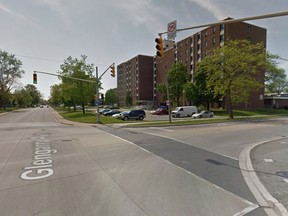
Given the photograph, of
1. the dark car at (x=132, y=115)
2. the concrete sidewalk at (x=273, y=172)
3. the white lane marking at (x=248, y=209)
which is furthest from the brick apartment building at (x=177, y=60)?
the white lane marking at (x=248, y=209)

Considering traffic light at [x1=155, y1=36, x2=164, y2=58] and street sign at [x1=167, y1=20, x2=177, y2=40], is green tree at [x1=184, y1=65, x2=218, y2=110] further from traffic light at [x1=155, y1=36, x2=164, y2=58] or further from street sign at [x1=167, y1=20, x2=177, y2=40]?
street sign at [x1=167, y1=20, x2=177, y2=40]

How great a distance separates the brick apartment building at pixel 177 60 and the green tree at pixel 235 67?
6.99m

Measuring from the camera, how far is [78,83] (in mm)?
41156

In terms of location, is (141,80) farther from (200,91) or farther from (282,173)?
(282,173)

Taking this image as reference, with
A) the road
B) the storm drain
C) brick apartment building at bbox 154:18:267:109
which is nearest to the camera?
the road

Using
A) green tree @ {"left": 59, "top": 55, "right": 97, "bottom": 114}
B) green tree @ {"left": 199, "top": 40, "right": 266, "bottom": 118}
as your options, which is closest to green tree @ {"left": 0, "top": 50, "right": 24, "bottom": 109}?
green tree @ {"left": 59, "top": 55, "right": 97, "bottom": 114}

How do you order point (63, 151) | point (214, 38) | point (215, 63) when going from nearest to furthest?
point (63, 151) → point (215, 63) → point (214, 38)

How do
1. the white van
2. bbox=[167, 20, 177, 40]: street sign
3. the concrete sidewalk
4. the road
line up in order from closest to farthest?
the road, the concrete sidewalk, bbox=[167, 20, 177, 40]: street sign, the white van

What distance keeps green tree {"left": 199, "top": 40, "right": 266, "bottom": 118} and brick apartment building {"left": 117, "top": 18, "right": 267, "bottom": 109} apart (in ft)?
22.9

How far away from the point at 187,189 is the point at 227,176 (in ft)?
5.56

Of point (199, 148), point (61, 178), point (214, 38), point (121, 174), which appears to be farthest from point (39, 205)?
point (214, 38)

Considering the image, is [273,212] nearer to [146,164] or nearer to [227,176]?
[227,176]

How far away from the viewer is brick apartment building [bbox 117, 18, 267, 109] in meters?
54.7

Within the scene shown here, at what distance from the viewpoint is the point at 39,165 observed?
729 cm
